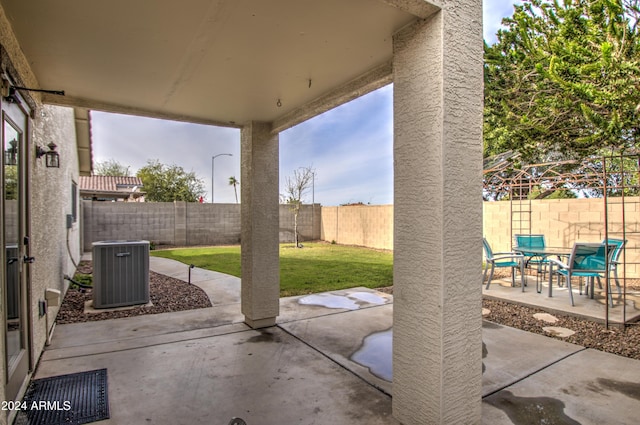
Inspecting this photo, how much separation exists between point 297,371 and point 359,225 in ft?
40.5

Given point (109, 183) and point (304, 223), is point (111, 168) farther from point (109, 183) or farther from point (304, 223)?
point (304, 223)

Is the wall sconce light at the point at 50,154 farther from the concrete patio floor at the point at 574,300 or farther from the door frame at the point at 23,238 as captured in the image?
the concrete patio floor at the point at 574,300

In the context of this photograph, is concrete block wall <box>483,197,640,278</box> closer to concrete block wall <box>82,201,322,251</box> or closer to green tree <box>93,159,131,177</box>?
concrete block wall <box>82,201,322,251</box>

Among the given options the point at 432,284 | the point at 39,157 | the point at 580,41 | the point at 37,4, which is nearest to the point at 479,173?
the point at 432,284

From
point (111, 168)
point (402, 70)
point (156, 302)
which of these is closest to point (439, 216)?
point (402, 70)

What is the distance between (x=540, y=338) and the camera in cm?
427

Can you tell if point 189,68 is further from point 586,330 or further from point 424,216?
point 586,330

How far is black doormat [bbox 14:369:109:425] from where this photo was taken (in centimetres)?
258

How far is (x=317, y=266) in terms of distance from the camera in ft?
33.0

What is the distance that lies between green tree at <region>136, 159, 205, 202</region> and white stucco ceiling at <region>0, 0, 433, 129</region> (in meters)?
30.3

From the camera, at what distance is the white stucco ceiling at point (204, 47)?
2256mm

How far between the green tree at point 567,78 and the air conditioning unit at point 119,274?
7420 mm

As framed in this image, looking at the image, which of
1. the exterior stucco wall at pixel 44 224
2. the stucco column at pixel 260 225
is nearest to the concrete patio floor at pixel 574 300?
the stucco column at pixel 260 225

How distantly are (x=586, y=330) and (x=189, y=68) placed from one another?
5704mm
